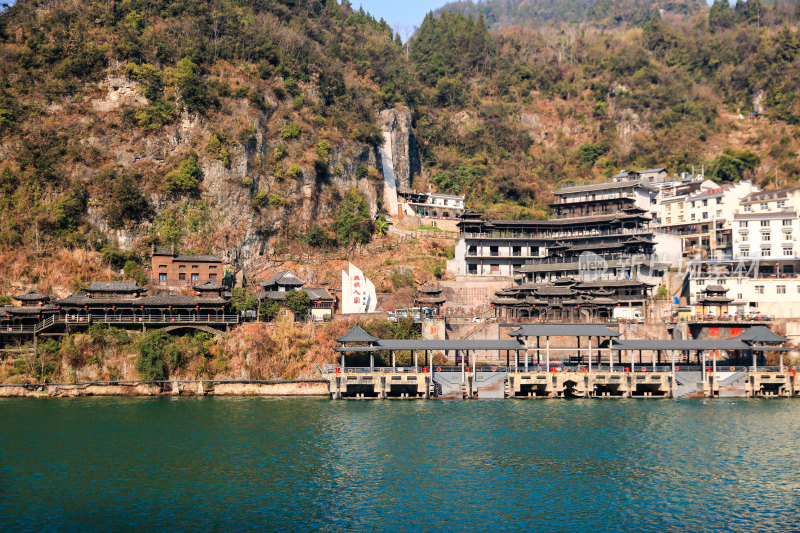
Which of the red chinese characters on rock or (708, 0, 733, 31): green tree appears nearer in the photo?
the red chinese characters on rock

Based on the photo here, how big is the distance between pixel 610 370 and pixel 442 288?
23604mm

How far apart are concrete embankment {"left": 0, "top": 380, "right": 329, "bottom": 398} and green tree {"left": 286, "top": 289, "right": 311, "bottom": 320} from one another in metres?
10.4

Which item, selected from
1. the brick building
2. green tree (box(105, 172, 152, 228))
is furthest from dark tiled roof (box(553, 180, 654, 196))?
green tree (box(105, 172, 152, 228))

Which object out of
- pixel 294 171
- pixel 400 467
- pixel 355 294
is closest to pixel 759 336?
pixel 355 294

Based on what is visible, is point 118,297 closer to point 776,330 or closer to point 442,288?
point 442,288

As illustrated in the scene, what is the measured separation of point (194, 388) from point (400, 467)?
29944 mm

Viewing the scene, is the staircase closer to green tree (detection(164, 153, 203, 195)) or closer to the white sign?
the white sign

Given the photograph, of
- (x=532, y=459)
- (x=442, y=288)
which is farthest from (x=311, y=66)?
(x=532, y=459)

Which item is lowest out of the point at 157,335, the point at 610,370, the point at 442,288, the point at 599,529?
the point at 599,529

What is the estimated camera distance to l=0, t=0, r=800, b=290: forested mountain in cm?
8206

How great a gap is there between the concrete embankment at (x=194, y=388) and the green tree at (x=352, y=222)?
31.2 m

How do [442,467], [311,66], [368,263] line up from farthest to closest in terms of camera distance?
[311,66]
[368,263]
[442,467]

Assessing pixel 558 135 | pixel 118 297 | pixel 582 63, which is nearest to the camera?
pixel 118 297

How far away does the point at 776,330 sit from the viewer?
68.8 metres
